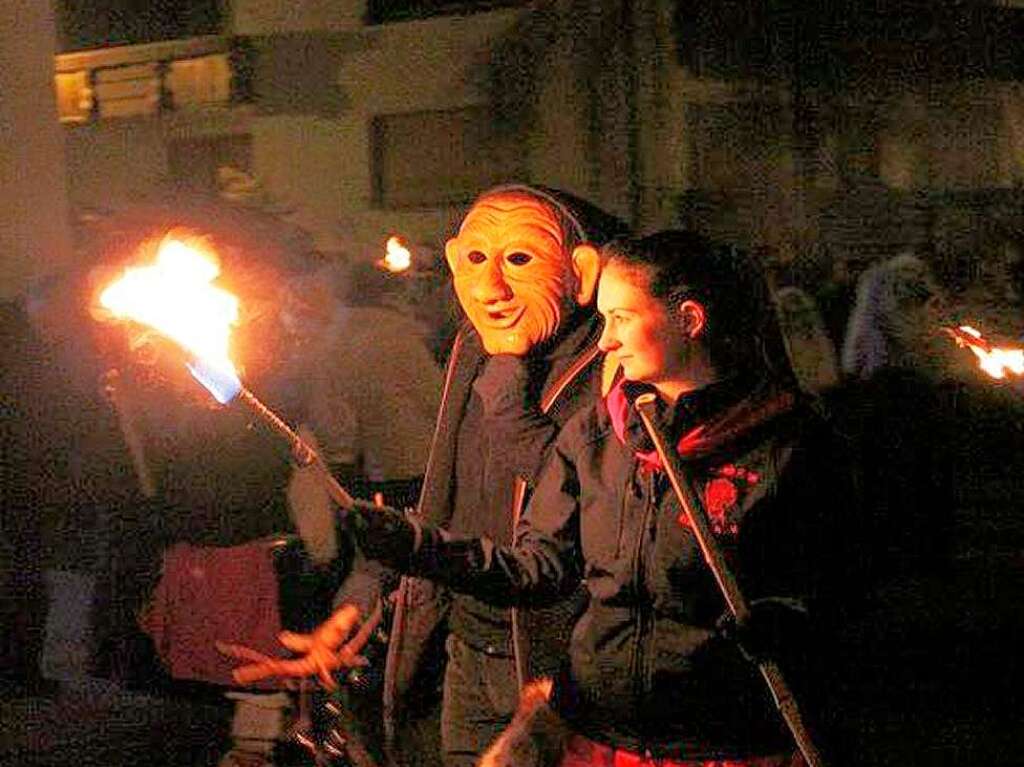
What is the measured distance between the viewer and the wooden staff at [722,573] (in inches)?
104

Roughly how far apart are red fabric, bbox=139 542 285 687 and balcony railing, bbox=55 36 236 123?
38.2 feet

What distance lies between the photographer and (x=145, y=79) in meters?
16.7

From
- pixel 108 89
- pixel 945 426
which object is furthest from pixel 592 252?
pixel 108 89

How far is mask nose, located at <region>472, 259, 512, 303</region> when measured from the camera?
3.88m

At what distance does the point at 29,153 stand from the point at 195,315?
4.34 metres

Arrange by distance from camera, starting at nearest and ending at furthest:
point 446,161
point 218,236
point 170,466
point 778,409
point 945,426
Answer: point 778,409 → point 170,466 → point 218,236 → point 945,426 → point 446,161

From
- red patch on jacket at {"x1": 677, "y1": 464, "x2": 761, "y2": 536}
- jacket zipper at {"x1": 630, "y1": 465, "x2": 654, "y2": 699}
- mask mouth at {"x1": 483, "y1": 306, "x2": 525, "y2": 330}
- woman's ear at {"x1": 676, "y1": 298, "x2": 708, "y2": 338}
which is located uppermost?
woman's ear at {"x1": 676, "y1": 298, "x2": 708, "y2": 338}

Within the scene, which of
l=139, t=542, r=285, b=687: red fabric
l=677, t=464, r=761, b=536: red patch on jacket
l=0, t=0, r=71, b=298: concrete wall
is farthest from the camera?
l=0, t=0, r=71, b=298: concrete wall

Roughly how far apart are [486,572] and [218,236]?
106 inches

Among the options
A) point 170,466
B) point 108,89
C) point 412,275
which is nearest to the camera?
point 170,466

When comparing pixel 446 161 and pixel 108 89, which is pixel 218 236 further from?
A: pixel 108 89

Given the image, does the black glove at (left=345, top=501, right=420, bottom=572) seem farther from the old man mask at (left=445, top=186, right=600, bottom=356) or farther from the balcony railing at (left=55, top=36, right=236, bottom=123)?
the balcony railing at (left=55, top=36, right=236, bottom=123)

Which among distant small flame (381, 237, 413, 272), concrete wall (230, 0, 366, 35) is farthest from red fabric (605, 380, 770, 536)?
concrete wall (230, 0, 366, 35)

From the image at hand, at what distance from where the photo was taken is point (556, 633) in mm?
3658
